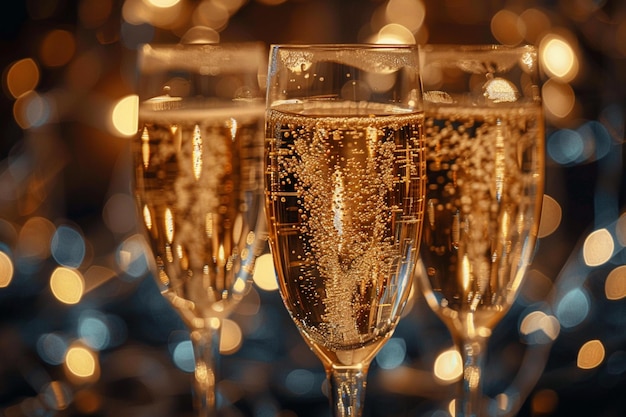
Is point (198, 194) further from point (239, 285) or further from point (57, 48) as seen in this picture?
point (57, 48)

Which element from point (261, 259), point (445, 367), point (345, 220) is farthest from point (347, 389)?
point (261, 259)

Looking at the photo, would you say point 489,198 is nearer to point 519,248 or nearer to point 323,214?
point 519,248

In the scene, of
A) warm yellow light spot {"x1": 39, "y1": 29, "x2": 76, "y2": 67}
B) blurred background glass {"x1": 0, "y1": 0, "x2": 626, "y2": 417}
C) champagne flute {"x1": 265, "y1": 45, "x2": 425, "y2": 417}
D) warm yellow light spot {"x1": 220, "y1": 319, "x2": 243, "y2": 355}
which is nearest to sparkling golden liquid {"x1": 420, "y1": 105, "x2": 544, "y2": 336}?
champagne flute {"x1": 265, "y1": 45, "x2": 425, "y2": 417}

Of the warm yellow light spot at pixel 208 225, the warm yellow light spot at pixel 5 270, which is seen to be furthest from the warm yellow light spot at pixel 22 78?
the warm yellow light spot at pixel 208 225

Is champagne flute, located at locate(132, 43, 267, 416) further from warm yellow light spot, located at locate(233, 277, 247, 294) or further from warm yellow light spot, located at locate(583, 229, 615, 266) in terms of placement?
warm yellow light spot, located at locate(583, 229, 615, 266)

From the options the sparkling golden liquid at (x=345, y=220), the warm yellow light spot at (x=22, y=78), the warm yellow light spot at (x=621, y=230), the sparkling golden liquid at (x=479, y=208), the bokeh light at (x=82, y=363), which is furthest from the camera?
the warm yellow light spot at (x=22, y=78)

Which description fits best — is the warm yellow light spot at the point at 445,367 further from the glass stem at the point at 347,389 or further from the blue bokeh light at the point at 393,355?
the glass stem at the point at 347,389

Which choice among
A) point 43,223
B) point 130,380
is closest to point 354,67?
point 130,380
